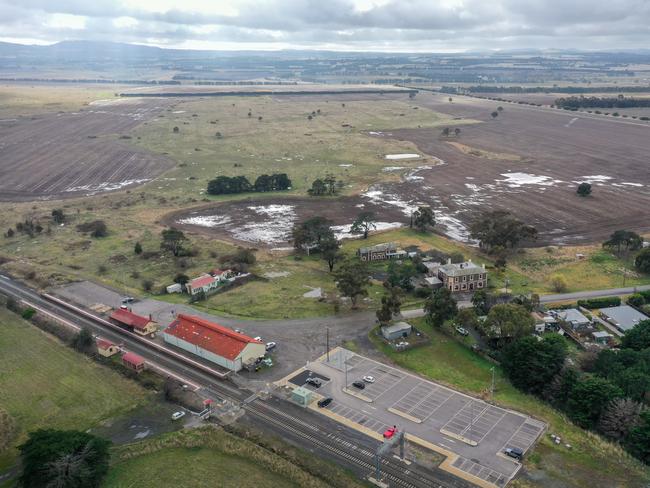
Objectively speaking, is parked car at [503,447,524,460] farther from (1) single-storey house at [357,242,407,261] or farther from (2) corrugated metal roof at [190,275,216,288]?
(2) corrugated metal roof at [190,275,216,288]

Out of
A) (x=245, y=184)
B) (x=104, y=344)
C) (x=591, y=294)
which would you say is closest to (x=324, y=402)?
(x=104, y=344)

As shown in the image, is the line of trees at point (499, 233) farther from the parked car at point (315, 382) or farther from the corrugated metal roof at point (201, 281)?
the corrugated metal roof at point (201, 281)

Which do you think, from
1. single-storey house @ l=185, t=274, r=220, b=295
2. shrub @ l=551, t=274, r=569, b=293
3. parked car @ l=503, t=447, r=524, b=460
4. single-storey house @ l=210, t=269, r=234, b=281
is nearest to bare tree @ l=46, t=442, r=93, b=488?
parked car @ l=503, t=447, r=524, b=460

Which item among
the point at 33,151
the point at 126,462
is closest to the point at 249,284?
the point at 126,462

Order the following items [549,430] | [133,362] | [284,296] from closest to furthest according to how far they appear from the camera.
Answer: [549,430] → [133,362] → [284,296]

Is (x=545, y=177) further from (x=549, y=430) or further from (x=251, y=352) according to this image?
(x=251, y=352)

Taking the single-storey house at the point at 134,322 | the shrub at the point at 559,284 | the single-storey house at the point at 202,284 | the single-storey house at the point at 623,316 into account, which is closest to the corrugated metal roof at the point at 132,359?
the single-storey house at the point at 134,322
